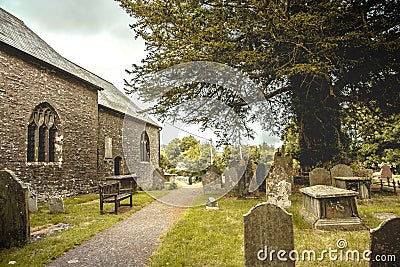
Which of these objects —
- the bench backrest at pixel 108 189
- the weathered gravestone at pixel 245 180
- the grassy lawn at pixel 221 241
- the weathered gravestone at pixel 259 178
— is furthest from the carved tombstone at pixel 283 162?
the bench backrest at pixel 108 189

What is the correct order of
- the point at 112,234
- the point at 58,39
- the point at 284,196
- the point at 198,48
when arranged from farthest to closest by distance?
the point at 58,39
the point at 198,48
the point at 284,196
the point at 112,234

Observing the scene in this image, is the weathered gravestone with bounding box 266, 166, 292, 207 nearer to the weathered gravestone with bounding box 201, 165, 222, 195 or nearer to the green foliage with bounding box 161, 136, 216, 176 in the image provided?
the green foliage with bounding box 161, 136, 216, 176

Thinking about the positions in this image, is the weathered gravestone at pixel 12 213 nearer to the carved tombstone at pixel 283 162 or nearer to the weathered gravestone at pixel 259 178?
the carved tombstone at pixel 283 162

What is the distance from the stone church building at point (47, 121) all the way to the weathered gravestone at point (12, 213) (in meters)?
5.71

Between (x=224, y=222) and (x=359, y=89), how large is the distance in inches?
373

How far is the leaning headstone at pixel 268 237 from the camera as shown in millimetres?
3770

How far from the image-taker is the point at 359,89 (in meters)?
12.9

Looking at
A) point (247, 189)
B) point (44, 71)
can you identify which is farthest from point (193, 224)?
point (44, 71)

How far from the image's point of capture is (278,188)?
9.47 metres

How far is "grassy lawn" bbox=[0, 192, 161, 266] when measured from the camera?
4.81 m

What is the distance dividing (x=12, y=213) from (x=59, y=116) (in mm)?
8702

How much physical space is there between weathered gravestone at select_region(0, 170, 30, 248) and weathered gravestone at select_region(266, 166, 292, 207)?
688 centimetres

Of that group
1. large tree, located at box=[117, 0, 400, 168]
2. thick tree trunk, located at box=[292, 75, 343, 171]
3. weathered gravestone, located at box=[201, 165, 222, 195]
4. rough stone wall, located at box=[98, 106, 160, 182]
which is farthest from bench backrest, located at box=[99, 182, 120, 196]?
thick tree trunk, located at box=[292, 75, 343, 171]

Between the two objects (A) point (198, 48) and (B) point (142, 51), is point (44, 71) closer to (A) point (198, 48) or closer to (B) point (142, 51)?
(B) point (142, 51)
